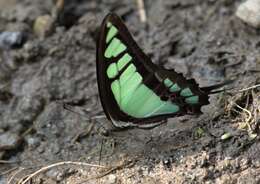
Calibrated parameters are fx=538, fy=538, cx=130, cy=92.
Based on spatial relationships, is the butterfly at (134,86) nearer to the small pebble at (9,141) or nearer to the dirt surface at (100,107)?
the dirt surface at (100,107)

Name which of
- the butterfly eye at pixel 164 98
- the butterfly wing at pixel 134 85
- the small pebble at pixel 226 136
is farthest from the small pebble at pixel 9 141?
the small pebble at pixel 226 136

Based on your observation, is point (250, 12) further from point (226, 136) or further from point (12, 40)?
point (12, 40)

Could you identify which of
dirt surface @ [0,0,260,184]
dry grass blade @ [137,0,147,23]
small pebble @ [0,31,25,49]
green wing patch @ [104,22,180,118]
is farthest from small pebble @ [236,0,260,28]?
small pebble @ [0,31,25,49]

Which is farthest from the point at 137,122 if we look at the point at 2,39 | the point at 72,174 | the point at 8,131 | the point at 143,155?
the point at 2,39

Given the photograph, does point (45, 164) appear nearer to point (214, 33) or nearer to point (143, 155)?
point (143, 155)

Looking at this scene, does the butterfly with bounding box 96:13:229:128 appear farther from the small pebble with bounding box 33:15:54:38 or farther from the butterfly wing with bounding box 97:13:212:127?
the small pebble with bounding box 33:15:54:38

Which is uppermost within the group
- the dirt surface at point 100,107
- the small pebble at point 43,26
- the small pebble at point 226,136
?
the small pebble at point 43,26
